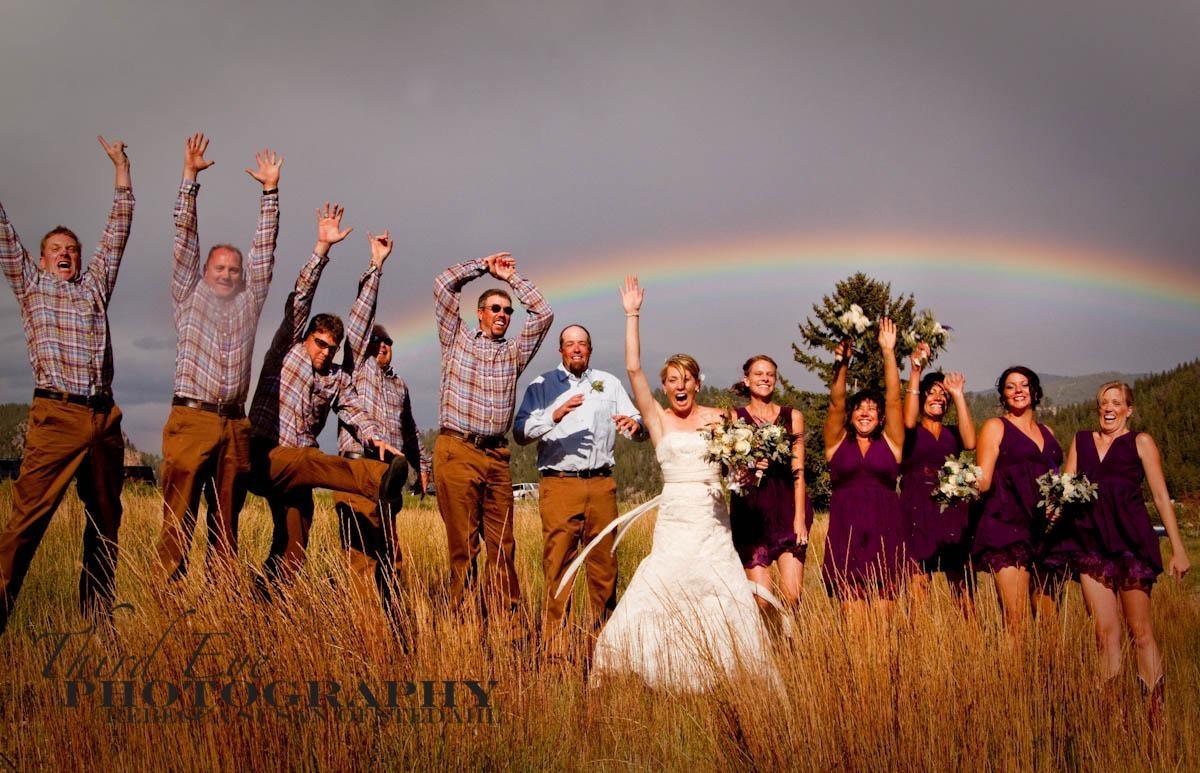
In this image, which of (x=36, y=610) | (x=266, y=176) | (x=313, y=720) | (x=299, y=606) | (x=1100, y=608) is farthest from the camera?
(x=36, y=610)

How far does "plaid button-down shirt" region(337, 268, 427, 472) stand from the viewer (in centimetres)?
712

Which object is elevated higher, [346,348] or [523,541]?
[346,348]

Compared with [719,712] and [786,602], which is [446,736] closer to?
[719,712]

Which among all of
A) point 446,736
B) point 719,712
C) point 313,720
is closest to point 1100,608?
point 719,712

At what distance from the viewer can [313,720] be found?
3.75 m

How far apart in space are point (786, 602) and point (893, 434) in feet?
5.70

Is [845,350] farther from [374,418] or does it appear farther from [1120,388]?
[374,418]

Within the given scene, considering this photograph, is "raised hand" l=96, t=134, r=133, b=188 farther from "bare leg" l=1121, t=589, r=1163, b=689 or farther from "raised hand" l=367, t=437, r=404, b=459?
"bare leg" l=1121, t=589, r=1163, b=689

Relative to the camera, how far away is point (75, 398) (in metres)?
5.70

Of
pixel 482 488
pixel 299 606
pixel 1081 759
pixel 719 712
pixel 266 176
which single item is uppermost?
pixel 266 176

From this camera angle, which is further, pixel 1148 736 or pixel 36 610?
pixel 36 610

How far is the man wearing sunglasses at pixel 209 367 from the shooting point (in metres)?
5.80

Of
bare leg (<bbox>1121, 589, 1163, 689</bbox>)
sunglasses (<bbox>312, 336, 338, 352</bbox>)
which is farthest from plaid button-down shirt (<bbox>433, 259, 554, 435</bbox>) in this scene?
bare leg (<bbox>1121, 589, 1163, 689</bbox>)

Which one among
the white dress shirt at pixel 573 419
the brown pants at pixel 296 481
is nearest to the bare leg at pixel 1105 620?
the white dress shirt at pixel 573 419
